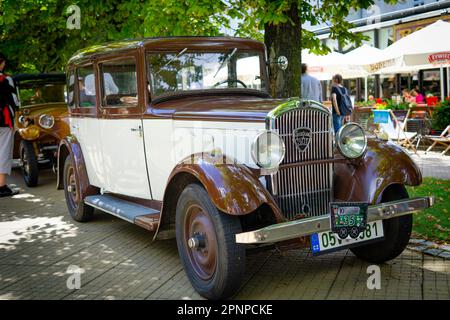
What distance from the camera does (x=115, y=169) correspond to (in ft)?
19.5

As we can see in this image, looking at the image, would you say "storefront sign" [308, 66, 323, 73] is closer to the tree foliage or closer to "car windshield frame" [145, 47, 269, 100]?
the tree foliage

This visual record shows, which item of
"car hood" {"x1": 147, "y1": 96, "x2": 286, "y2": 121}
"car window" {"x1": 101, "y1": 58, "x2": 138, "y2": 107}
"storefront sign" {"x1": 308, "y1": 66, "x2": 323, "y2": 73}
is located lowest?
"car hood" {"x1": 147, "y1": 96, "x2": 286, "y2": 121}

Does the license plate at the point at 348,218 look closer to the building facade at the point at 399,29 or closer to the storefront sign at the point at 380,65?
the storefront sign at the point at 380,65

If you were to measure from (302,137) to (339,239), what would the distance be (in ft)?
2.83

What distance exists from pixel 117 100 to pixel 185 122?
1.26 meters

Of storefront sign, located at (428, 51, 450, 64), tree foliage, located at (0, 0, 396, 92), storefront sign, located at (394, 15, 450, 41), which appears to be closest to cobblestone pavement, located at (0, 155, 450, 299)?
tree foliage, located at (0, 0, 396, 92)

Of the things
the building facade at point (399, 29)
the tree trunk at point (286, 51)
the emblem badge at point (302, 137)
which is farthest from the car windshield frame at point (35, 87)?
the building facade at point (399, 29)

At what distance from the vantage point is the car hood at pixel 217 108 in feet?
14.4

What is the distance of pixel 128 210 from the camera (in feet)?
17.8

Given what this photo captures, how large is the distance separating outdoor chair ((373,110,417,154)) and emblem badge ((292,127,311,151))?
7.45m

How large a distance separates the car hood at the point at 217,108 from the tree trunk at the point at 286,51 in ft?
6.73

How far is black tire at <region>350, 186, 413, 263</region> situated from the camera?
15.2ft
